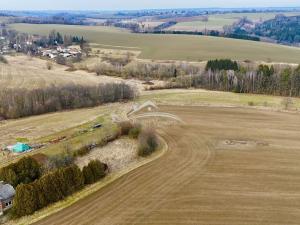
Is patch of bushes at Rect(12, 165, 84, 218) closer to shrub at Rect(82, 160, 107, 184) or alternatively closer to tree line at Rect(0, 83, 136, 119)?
shrub at Rect(82, 160, 107, 184)

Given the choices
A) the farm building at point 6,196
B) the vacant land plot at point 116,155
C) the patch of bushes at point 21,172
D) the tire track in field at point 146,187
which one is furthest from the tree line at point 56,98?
the farm building at point 6,196

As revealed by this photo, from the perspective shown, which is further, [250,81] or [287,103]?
[250,81]

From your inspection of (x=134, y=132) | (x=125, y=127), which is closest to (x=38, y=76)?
(x=125, y=127)

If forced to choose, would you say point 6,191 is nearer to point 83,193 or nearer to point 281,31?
point 83,193

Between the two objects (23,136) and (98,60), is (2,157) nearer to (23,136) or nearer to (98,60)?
(23,136)

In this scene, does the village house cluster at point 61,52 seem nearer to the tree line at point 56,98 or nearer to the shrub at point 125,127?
the tree line at point 56,98

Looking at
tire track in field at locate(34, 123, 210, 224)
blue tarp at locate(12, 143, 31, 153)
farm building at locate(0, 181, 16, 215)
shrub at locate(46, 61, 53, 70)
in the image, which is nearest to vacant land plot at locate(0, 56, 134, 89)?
shrub at locate(46, 61, 53, 70)
